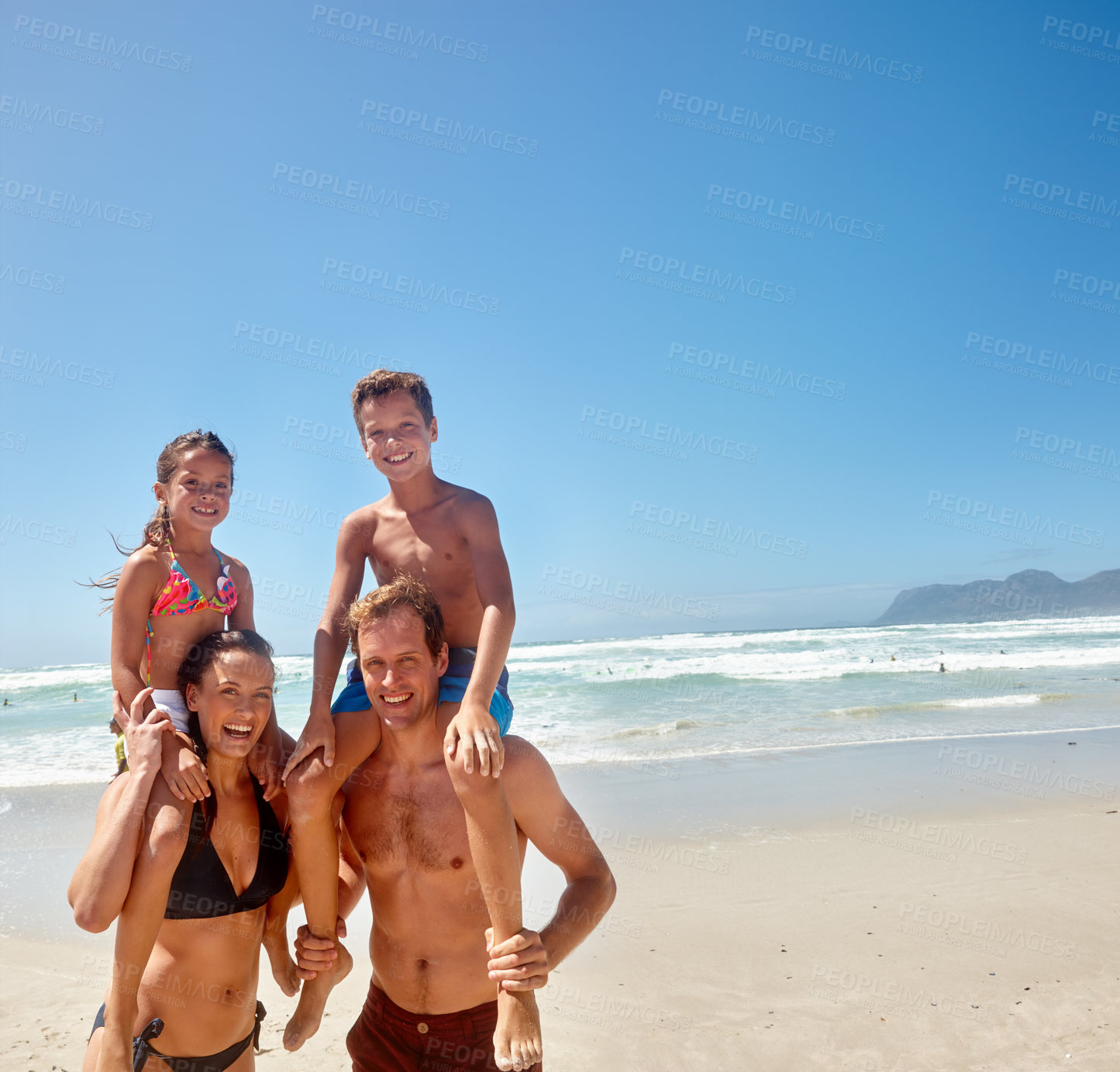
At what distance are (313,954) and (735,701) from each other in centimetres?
1551

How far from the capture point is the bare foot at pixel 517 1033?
246 centimetres

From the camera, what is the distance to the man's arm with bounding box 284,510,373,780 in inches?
113

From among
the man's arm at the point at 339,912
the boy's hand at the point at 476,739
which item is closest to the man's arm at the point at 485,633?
the boy's hand at the point at 476,739

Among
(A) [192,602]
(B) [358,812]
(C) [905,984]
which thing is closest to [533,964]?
(B) [358,812]

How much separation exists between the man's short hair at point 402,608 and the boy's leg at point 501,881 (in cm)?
57

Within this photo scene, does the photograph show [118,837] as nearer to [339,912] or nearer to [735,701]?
[339,912]

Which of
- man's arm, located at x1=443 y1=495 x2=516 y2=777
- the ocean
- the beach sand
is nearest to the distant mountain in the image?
the ocean

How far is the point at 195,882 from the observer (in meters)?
2.76

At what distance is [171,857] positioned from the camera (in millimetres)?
2643

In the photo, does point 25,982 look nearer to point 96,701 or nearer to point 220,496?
point 220,496

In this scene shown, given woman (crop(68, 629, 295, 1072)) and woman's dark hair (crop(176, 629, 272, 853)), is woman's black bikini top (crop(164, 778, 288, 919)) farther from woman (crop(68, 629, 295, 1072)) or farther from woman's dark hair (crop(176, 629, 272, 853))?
woman's dark hair (crop(176, 629, 272, 853))

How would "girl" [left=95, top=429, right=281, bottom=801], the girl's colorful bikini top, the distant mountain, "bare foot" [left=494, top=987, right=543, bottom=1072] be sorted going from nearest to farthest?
"bare foot" [left=494, top=987, right=543, bottom=1072] < "girl" [left=95, top=429, right=281, bottom=801] < the girl's colorful bikini top < the distant mountain

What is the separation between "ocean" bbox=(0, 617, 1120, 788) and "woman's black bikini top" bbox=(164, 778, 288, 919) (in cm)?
851

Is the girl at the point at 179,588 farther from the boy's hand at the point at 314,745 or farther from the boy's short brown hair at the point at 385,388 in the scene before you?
the boy's short brown hair at the point at 385,388
